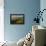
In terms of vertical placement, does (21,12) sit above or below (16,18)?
above

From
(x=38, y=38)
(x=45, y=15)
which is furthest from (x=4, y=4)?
(x=38, y=38)

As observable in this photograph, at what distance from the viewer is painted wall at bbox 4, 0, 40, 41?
240 inches

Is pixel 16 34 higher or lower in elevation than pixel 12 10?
lower

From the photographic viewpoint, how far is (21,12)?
6129 mm

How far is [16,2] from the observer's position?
6.11 metres

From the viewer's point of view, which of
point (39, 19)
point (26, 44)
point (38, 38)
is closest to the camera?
point (38, 38)

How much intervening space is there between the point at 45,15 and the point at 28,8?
55.6 inches

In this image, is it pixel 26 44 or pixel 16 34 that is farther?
pixel 16 34

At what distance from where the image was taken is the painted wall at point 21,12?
6105mm

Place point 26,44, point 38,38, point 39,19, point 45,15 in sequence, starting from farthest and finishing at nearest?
point 39,19 < point 45,15 < point 26,44 < point 38,38

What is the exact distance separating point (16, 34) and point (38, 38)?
3.46 metres

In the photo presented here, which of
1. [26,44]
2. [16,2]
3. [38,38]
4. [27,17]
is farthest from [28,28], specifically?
[38,38]

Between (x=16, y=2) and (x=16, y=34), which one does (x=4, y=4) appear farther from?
(x=16, y=34)

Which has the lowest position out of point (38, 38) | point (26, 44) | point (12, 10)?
point (26, 44)
